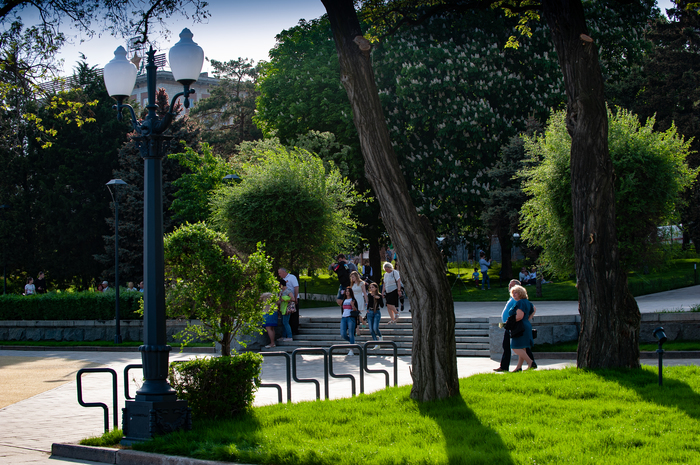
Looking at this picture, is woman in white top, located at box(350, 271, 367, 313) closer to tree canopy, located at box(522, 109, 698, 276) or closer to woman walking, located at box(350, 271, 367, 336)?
woman walking, located at box(350, 271, 367, 336)

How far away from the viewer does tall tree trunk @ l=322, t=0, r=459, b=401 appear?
354 inches

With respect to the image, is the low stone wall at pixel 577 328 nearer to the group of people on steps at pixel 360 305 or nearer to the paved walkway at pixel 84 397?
the paved walkway at pixel 84 397

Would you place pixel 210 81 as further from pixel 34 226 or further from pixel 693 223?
pixel 693 223

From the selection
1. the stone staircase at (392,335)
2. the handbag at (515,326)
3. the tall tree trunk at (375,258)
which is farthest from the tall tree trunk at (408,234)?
the tall tree trunk at (375,258)

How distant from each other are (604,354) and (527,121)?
20.4 meters

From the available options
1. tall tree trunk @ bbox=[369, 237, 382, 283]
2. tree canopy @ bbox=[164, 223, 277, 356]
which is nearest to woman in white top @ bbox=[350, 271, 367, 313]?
tree canopy @ bbox=[164, 223, 277, 356]

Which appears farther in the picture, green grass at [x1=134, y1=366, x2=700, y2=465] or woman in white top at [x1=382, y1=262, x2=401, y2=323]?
woman in white top at [x1=382, y1=262, x2=401, y2=323]

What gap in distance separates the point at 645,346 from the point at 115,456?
42.8 ft

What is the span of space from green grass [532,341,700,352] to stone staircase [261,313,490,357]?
1377 millimetres

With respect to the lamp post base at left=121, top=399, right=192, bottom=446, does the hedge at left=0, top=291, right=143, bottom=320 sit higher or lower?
higher

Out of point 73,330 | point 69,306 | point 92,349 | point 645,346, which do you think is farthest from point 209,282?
point 69,306

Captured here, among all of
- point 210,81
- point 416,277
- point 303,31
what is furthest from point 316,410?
point 210,81

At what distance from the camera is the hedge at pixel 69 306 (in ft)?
82.5

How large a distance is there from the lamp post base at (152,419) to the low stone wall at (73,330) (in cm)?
1622
